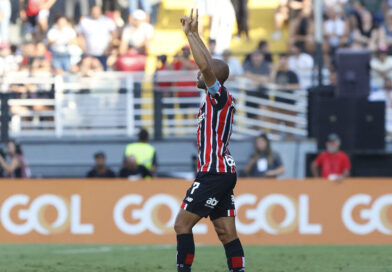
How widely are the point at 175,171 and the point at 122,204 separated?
345 cm

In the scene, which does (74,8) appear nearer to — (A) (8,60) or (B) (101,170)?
(A) (8,60)

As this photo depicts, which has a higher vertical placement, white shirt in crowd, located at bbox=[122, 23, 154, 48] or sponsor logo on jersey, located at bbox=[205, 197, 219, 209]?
white shirt in crowd, located at bbox=[122, 23, 154, 48]

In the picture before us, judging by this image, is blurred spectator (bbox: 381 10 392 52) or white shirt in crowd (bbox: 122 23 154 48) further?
blurred spectator (bbox: 381 10 392 52)

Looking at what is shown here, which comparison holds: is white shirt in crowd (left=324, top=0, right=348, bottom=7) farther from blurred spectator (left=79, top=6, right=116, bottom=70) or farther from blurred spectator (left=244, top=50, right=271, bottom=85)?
blurred spectator (left=79, top=6, right=116, bottom=70)

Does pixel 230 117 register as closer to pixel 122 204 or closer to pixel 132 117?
pixel 122 204

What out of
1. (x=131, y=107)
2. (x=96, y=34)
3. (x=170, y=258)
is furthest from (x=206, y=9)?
(x=170, y=258)

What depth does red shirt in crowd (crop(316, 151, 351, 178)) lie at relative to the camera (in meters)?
16.1

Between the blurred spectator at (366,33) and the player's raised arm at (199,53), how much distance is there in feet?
38.8

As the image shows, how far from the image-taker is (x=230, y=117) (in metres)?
8.44

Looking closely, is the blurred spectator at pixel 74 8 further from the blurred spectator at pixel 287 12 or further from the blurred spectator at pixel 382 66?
the blurred spectator at pixel 382 66

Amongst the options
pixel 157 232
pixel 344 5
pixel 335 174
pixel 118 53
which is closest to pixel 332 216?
pixel 335 174

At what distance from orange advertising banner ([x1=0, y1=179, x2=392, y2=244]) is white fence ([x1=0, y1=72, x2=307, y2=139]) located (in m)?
3.54

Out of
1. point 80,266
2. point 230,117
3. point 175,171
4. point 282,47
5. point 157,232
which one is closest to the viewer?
point 230,117

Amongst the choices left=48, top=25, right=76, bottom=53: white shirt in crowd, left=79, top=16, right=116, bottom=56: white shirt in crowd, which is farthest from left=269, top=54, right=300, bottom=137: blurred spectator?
left=48, top=25, right=76, bottom=53: white shirt in crowd
